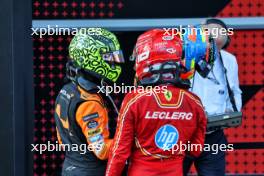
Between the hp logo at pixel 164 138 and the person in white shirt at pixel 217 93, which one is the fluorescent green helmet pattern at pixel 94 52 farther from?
the person in white shirt at pixel 217 93

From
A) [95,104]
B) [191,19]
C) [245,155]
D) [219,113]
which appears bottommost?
[245,155]

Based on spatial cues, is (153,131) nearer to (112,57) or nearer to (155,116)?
(155,116)

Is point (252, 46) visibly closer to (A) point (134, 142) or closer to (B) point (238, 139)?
(B) point (238, 139)

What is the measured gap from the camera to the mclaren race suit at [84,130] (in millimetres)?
2962

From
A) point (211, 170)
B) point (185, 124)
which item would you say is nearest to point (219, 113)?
point (211, 170)

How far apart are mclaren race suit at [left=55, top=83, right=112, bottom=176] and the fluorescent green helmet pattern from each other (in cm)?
12

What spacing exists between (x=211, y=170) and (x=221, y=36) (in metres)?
0.82

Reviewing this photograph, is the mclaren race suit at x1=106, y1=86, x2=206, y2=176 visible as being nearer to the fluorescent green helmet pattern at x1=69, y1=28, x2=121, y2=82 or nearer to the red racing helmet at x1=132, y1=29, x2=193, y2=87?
the red racing helmet at x1=132, y1=29, x2=193, y2=87

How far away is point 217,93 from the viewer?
379cm

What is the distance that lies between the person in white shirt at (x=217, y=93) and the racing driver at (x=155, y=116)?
888 mm

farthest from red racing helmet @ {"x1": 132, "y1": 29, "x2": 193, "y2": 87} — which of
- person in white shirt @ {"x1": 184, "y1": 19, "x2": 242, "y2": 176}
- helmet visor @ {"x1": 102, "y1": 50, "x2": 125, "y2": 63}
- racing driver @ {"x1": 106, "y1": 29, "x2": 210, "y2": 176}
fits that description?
person in white shirt @ {"x1": 184, "y1": 19, "x2": 242, "y2": 176}

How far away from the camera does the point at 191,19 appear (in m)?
3.89

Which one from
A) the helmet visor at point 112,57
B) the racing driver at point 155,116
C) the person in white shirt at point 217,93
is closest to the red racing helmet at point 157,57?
the racing driver at point 155,116

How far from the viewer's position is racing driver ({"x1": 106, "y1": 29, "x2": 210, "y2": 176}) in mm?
2799
